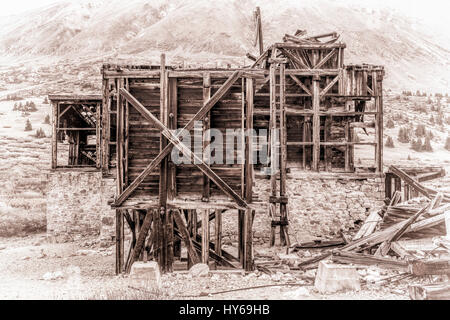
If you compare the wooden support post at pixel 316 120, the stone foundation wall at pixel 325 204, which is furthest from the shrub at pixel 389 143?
the wooden support post at pixel 316 120

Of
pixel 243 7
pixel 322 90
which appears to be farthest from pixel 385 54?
pixel 322 90

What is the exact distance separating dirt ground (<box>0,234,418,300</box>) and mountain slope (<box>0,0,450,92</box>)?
3854 centimetres

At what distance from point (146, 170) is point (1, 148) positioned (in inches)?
874

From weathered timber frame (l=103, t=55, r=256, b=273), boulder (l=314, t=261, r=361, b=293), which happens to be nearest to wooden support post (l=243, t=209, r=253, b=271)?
weathered timber frame (l=103, t=55, r=256, b=273)

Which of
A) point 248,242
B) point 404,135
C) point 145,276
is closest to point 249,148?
point 248,242

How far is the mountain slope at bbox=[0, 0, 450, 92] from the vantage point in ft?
188

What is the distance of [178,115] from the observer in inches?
445

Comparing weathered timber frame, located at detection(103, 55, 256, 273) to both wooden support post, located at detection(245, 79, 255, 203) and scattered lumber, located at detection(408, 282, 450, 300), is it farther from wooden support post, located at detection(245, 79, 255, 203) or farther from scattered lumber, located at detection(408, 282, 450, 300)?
scattered lumber, located at detection(408, 282, 450, 300)

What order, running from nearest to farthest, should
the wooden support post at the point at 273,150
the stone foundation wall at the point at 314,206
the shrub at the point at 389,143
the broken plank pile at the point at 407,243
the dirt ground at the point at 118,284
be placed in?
the dirt ground at the point at 118,284
the broken plank pile at the point at 407,243
the wooden support post at the point at 273,150
the stone foundation wall at the point at 314,206
the shrub at the point at 389,143

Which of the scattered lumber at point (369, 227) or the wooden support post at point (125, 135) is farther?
the scattered lumber at point (369, 227)

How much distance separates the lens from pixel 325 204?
54.1 ft

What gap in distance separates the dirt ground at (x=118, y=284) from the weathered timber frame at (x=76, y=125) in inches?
205

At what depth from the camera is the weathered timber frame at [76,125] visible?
17641mm

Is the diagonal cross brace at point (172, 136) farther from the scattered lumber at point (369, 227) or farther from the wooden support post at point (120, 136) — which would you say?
the scattered lumber at point (369, 227)
